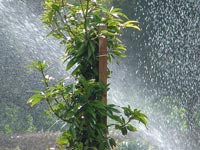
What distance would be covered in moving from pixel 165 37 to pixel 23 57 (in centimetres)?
226

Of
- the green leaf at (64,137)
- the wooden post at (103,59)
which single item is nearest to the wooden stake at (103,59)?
the wooden post at (103,59)

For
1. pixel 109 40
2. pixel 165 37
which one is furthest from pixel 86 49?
pixel 165 37

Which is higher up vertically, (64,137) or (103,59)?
(103,59)

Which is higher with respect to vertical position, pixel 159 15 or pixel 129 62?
pixel 159 15

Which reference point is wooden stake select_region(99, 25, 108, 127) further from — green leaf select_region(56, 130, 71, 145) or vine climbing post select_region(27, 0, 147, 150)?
green leaf select_region(56, 130, 71, 145)

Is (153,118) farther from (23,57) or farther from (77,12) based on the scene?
(77,12)

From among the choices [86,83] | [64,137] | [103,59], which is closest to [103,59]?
[103,59]

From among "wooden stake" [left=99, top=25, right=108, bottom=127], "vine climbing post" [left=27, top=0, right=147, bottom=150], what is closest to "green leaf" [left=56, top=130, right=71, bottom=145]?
"vine climbing post" [left=27, top=0, right=147, bottom=150]

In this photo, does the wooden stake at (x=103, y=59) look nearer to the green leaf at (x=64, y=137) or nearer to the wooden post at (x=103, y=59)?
the wooden post at (x=103, y=59)

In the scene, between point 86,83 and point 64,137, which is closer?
point 86,83

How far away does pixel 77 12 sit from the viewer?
2.75 meters

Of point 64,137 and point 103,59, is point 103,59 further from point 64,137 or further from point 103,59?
point 64,137

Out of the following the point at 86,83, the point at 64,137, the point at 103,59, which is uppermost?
the point at 103,59

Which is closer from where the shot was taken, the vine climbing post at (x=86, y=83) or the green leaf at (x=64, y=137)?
the vine climbing post at (x=86, y=83)
